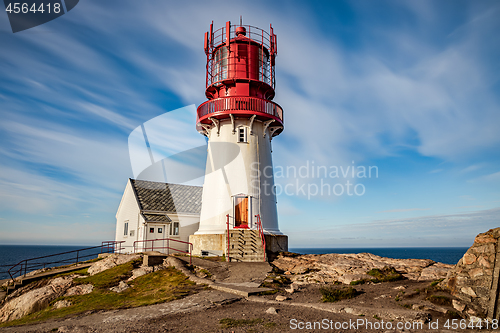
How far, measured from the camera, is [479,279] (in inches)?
335

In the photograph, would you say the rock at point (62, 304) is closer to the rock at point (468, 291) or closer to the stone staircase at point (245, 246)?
the stone staircase at point (245, 246)

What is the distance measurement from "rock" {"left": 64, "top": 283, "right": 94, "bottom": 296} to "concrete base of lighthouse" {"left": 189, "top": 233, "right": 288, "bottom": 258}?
21.9ft

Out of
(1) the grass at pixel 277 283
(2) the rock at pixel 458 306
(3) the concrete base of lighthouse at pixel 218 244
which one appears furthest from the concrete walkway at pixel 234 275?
(2) the rock at pixel 458 306

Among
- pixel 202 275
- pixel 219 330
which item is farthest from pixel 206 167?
pixel 219 330

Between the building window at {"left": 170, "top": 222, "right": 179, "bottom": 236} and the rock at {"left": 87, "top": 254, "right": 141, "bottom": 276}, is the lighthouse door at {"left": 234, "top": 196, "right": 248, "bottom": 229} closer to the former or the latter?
the rock at {"left": 87, "top": 254, "right": 141, "bottom": 276}

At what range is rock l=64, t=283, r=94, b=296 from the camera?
13462mm

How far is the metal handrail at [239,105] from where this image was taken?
20.1m

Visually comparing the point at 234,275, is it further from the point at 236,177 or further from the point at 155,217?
the point at 155,217

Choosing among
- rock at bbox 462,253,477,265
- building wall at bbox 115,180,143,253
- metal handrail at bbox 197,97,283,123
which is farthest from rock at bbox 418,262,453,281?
building wall at bbox 115,180,143,253

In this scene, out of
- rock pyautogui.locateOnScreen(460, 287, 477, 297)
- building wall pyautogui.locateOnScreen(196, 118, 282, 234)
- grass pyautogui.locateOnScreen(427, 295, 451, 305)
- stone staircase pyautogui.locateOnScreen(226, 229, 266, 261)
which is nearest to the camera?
rock pyautogui.locateOnScreen(460, 287, 477, 297)

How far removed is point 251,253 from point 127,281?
6.23 m

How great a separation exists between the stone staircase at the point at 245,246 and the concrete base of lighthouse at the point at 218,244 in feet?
2.70

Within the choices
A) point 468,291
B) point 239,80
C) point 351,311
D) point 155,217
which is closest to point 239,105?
point 239,80

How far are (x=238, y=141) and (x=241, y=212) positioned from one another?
4.46 meters
